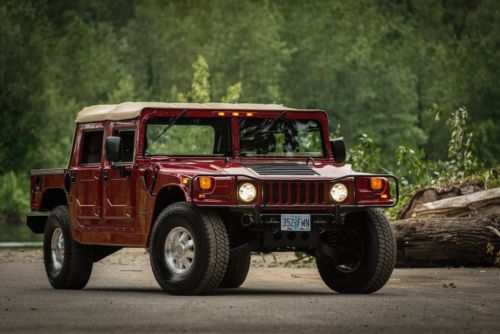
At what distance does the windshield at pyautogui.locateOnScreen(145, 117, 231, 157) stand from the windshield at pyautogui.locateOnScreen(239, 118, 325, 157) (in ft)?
0.68

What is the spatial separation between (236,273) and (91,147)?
7.59 ft

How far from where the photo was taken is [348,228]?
1570cm

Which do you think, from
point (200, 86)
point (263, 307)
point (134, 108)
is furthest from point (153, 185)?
point (200, 86)

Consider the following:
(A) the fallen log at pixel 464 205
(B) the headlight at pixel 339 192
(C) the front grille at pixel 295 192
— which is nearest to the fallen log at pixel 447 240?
(A) the fallen log at pixel 464 205

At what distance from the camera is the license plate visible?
48.8 feet

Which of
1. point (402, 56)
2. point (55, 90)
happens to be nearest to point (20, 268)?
point (55, 90)

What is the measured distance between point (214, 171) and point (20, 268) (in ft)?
25.9

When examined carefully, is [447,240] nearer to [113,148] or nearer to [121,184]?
[121,184]

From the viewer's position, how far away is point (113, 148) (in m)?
15.8

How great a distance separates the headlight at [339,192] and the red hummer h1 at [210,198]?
10 mm

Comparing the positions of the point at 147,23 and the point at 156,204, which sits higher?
the point at 147,23

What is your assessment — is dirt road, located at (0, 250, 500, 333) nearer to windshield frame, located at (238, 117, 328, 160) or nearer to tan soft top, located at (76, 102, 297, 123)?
windshield frame, located at (238, 117, 328, 160)

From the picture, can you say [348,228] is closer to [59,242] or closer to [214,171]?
[214,171]

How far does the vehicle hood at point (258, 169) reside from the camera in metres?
15.0
